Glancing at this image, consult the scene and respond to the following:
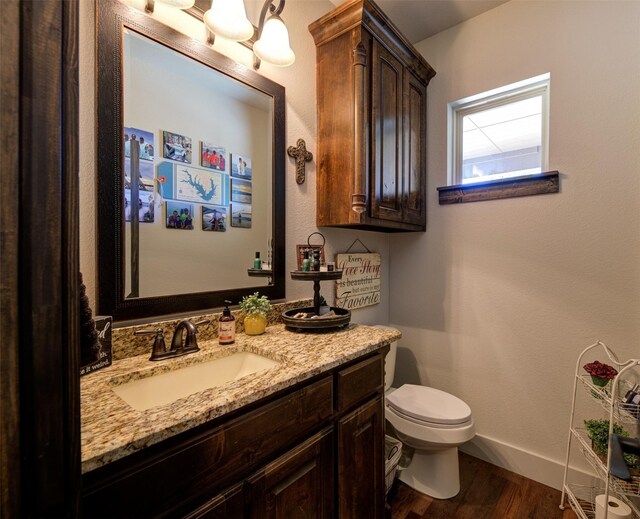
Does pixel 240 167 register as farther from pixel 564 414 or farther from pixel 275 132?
pixel 564 414

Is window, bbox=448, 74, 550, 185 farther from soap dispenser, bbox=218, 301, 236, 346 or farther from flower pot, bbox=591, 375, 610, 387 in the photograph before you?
soap dispenser, bbox=218, 301, 236, 346

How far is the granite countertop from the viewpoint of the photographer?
57 cm

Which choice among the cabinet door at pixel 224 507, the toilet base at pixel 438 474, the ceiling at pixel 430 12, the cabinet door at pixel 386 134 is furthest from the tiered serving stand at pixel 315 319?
the ceiling at pixel 430 12

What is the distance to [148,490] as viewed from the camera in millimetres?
600

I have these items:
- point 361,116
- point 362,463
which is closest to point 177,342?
point 362,463

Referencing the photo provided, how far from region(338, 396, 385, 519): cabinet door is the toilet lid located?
0.40 metres

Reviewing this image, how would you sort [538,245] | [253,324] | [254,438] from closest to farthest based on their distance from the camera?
[254,438]
[253,324]
[538,245]

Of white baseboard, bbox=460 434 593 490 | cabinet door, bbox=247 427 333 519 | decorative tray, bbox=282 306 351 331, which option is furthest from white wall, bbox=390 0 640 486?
cabinet door, bbox=247 427 333 519

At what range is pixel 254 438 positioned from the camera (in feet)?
2.56

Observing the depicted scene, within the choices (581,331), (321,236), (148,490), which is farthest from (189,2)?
(581,331)

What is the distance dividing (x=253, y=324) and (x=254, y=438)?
560 millimetres

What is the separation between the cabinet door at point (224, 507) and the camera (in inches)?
26.7

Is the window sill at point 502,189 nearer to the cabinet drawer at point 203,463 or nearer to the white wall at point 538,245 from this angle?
the white wall at point 538,245

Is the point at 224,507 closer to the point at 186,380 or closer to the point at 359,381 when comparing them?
the point at 186,380
